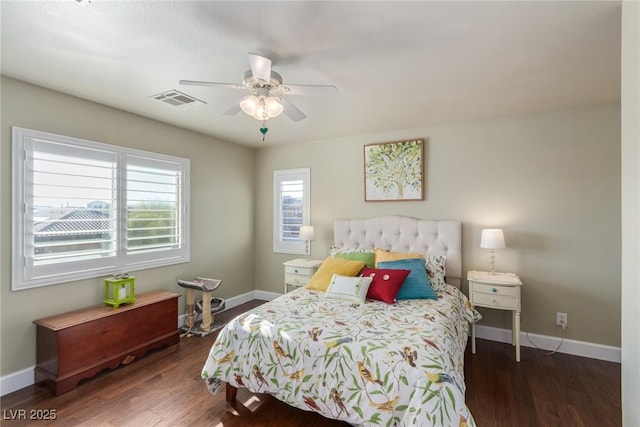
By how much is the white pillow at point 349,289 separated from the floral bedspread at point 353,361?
5.4 inches

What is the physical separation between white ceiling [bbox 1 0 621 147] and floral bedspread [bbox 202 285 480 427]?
6.11ft

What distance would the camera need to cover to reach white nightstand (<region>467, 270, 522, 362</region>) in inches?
113

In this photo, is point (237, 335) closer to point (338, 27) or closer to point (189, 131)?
point (338, 27)

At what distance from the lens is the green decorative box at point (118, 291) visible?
9.37 feet

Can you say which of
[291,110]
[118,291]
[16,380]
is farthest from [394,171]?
[16,380]

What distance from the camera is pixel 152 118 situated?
344cm

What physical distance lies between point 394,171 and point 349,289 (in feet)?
5.95

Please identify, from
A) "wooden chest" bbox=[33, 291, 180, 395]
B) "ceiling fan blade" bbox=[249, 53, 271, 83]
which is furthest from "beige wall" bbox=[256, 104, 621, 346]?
"wooden chest" bbox=[33, 291, 180, 395]

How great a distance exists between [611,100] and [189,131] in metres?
4.58

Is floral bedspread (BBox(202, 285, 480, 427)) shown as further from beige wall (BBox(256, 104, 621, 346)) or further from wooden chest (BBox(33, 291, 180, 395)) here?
beige wall (BBox(256, 104, 621, 346))

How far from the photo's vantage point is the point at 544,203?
10.3 ft

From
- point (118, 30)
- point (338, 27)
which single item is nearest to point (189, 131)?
point (118, 30)

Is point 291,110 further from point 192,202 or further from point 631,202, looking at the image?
point 192,202

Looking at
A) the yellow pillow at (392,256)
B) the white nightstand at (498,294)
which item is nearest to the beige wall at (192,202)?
the yellow pillow at (392,256)
